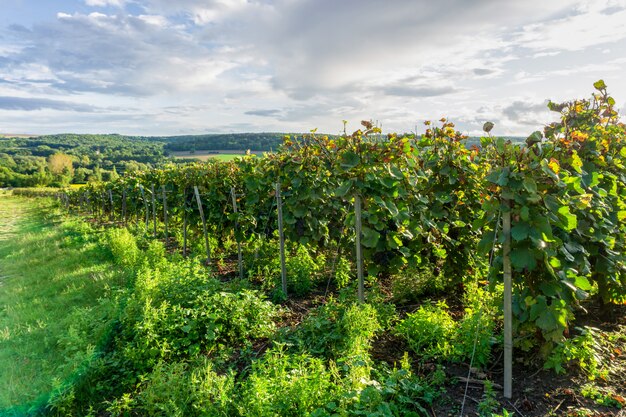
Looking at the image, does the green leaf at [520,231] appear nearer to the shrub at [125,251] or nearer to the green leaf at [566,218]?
the green leaf at [566,218]

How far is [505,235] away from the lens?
10.0ft

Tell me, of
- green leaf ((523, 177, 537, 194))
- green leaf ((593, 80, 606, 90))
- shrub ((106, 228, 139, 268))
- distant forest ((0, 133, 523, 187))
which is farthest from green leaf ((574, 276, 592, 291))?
distant forest ((0, 133, 523, 187))

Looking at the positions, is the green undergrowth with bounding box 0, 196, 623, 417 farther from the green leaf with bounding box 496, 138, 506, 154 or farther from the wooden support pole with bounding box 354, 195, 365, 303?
the green leaf with bounding box 496, 138, 506, 154

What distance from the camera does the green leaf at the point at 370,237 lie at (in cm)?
448

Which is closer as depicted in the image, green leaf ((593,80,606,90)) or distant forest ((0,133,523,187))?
green leaf ((593,80,606,90))

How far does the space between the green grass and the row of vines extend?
2658 mm

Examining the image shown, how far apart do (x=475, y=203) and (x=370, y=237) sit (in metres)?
1.58

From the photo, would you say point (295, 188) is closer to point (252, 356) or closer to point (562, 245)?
point (252, 356)

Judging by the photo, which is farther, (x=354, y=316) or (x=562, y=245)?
(x=354, y=316)

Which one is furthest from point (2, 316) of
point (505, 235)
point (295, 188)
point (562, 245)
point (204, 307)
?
point (562, 245)

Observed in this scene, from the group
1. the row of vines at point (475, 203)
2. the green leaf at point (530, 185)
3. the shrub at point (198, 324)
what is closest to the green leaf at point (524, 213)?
the row of vines at point (475, 203)

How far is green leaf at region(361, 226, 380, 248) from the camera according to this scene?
4.48 meters

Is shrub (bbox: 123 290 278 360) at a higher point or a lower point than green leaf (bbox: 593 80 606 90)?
lower

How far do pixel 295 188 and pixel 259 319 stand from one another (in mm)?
2192
